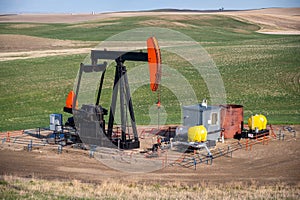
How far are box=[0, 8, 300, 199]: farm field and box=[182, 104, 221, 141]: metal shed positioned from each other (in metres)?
2.05

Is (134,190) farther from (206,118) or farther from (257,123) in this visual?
(257,123)

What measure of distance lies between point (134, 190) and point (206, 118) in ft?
29.4

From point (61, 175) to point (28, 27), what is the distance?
3650 inches

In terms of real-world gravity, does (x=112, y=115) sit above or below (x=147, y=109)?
above

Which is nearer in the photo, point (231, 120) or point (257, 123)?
point (231, 120)

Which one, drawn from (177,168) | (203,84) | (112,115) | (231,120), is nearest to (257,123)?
(231,120)

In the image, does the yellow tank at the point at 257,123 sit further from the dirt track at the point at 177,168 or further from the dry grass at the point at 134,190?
the dry grass at the point at 134,190

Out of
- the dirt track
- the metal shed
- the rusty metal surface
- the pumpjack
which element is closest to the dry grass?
the dirt track

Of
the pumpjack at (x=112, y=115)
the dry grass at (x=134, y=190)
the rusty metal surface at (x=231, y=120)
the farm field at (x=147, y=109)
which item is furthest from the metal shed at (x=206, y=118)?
the dry grass at (x=134, y=190)

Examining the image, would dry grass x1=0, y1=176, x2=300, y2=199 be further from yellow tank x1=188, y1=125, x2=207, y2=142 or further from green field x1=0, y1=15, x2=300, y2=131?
green field x1=0, y1=15, x2=300, y2=131

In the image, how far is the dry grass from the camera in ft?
55.5

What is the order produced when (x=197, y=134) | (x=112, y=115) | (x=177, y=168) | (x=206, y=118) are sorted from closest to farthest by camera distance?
(x=177, y=168) < (x=197, y=134) < (x=112, y=115) < (x=206, y=118)

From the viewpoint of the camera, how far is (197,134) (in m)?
24.2

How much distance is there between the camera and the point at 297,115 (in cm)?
3672
